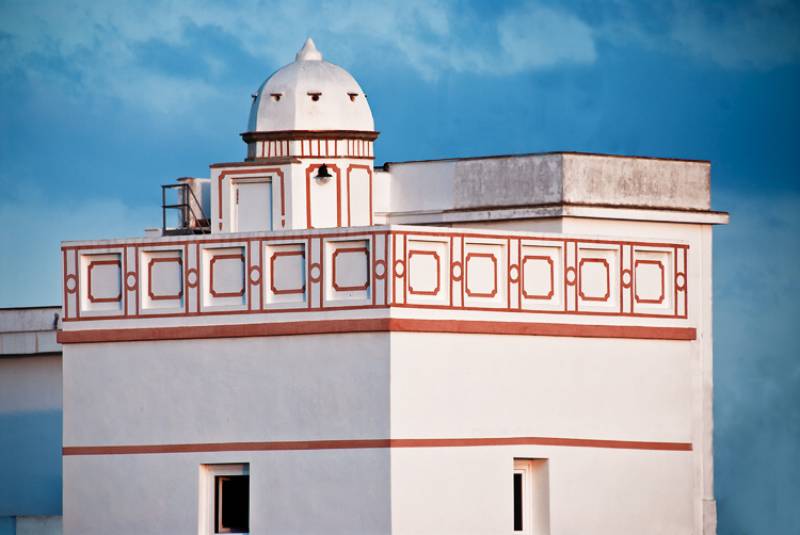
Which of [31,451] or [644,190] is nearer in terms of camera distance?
[644,190]

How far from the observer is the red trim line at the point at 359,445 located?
3753 centimetres

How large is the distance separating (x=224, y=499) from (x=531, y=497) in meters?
5.85

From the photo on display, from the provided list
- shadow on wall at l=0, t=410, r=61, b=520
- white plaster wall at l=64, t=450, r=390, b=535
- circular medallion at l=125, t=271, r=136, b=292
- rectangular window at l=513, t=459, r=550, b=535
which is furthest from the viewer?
shadow on wall at l=0, t=410, r=61, b=520

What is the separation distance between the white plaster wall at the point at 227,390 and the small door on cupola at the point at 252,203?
192 inches

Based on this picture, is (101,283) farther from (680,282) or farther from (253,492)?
(680,282)

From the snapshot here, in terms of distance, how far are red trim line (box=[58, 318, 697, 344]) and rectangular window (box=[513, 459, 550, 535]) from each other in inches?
101

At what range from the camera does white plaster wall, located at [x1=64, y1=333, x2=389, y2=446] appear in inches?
1484

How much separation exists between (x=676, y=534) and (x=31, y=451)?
23.9m

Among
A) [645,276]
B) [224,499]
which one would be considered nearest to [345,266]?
[224,499]

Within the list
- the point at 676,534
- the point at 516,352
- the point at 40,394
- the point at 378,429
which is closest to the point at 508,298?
the point at 516,352

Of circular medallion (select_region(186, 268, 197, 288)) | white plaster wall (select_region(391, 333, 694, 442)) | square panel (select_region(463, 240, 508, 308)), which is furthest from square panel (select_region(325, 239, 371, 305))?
circular medallion (select_region(186, 268, 197, 288))

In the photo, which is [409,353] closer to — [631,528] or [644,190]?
[631,528]

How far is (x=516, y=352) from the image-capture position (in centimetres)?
3916

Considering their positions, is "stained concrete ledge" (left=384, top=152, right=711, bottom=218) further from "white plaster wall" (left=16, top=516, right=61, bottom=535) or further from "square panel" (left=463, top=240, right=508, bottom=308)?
"white plaster wall" (left=16, top=516, right=61, bottom=535)
